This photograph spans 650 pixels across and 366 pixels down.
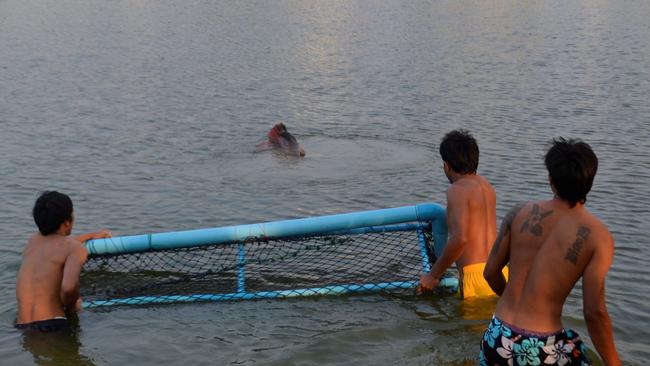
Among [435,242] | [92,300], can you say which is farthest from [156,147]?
[435,242]

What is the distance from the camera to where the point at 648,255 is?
849 centimetres

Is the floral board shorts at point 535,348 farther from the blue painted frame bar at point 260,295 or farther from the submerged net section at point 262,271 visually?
the blue painted frame bar at point 260,295

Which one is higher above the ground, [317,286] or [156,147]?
[156,147]

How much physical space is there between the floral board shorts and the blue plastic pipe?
2.49 m

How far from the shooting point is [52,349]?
6.16m

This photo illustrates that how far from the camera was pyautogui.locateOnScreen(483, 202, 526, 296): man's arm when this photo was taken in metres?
4.19

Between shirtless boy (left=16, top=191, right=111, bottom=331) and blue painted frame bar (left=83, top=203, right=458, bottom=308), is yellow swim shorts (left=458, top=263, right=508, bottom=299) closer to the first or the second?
blue painted frame bar (left=83, top=203, right=458, bottom=308)

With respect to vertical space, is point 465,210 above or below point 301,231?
above

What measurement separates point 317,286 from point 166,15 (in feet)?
121

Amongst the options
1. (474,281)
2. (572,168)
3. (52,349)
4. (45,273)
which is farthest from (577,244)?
(52,349)

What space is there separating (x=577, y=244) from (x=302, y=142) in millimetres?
11327

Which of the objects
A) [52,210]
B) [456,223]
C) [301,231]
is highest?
[52,210]

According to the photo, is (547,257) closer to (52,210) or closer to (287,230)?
(287,230)

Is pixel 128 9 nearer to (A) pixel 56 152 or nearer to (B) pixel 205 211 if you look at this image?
(A) pixel 56 152
